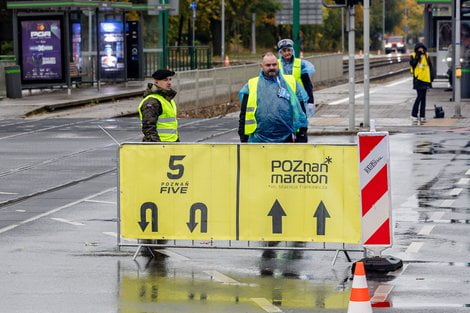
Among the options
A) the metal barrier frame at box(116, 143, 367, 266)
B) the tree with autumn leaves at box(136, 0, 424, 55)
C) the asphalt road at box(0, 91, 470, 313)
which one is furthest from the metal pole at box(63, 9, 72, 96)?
the tree with autumn leaves at box(136, 0, 424, 55)

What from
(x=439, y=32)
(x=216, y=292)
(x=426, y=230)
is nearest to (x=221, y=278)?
(x=216, y=292)

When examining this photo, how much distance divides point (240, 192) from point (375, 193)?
50.6 inches

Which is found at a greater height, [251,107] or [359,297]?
[251,107]

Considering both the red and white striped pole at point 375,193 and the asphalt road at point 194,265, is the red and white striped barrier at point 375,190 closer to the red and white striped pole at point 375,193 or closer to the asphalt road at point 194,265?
the red and white striped pole at point 375,193

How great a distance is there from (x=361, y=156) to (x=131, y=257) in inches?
91.6

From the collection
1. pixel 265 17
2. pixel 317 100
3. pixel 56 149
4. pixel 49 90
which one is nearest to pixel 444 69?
pixel 317 100

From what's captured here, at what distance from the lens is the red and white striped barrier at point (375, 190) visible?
11266mm

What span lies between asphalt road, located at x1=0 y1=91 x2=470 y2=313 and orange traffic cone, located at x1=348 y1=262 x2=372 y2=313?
775 mm

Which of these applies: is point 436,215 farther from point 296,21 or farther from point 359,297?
point 296,21

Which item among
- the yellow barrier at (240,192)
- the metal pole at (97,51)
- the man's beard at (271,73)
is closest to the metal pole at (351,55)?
the man's beard at (271,73)

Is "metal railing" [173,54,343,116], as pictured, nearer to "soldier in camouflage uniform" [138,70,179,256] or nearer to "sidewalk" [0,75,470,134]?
"sidewalk" [0,75,470,134]

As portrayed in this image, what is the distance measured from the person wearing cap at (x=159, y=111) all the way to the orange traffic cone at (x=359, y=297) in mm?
4362

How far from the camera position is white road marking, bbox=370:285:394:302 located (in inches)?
396

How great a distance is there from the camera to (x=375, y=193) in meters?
11.3
